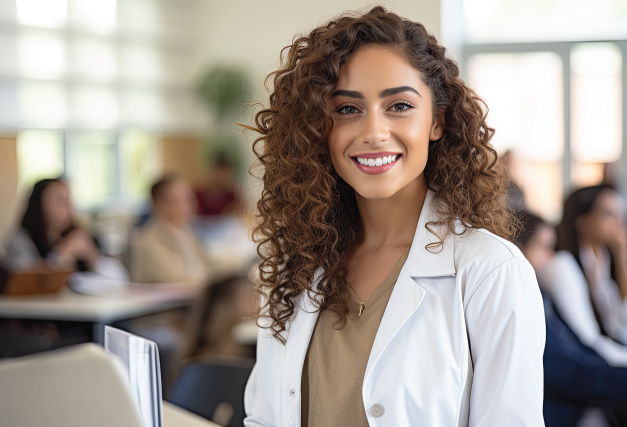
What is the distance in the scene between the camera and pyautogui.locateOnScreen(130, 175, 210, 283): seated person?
186 inches

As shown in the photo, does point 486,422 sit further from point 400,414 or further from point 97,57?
point 97,57

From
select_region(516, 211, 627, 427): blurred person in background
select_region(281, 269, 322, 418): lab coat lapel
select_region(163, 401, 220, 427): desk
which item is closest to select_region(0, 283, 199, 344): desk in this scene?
select_region(163, 401, 220, 427): desk

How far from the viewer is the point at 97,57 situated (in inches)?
296

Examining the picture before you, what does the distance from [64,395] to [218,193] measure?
6560 millimetres

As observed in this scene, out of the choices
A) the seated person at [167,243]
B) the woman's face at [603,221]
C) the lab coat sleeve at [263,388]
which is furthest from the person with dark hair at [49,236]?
the lab coat sleeve at [263,388]

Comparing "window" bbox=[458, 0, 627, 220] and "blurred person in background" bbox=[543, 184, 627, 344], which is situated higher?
"window" bbox=[458, 0, 627, 220]

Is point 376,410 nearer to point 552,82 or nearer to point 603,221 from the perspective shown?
point 603,221

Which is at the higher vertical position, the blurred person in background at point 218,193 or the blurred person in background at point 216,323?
the blurred person in background at point 218,193

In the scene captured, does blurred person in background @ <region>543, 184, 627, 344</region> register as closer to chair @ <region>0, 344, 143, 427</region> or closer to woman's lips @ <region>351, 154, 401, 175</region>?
woman's lips @ <region>351, 154, 401, 175</region>

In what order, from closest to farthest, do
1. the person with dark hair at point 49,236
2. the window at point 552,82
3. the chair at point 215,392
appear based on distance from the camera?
the chair at point 215,392, the person with dark hair at point 49,236, the window at point 552,82

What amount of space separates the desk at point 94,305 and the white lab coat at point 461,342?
2.81 metres

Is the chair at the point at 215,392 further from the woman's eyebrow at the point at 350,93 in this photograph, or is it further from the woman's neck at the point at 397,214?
the woman's eyebrow at the point at 350,93

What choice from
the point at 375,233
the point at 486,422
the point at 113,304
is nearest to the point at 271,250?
the point at 375,233

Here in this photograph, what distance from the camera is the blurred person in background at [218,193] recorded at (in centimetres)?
737
